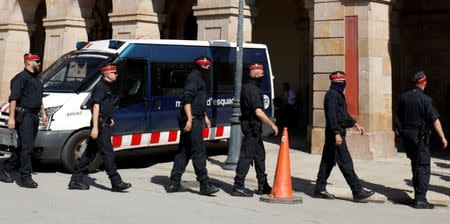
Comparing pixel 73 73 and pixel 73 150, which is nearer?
pixel 73 150

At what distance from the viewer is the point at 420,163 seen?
25.2ft

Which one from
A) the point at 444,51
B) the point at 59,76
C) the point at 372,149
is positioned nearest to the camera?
the point at 59,76

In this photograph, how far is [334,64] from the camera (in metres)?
12.3

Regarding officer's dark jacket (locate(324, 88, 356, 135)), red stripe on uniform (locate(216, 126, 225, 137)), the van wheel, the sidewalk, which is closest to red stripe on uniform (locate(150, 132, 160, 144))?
the sidewalk

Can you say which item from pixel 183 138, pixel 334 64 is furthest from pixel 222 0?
pixel 183 138

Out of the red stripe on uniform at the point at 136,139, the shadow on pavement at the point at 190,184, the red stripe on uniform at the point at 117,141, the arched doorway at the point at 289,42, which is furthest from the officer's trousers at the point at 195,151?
the arched doorway at the point at 289,42

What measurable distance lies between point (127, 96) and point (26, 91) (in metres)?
2.27

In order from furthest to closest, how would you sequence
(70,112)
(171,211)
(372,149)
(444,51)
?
(444,51) → (372,149) → (70,112) → (171,211)

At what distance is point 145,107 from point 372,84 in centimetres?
461

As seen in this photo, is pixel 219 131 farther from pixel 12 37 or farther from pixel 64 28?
pixel 12 37

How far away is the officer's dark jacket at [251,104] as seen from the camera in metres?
8.00

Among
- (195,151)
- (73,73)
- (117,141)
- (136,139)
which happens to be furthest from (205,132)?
(195,151)

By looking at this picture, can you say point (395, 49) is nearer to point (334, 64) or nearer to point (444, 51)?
point (334, 64)

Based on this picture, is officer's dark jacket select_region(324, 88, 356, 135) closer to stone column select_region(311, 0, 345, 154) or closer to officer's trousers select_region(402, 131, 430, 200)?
officer's trousers select_region(402, 131, 430, 200)
